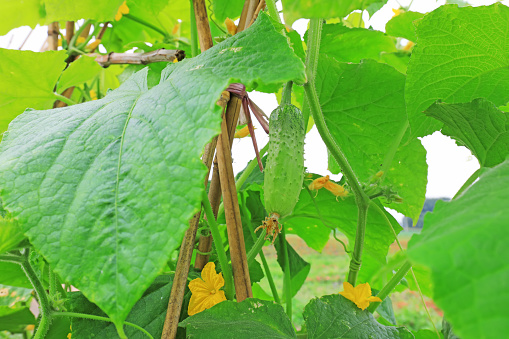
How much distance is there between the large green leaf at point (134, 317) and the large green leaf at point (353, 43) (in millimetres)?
514

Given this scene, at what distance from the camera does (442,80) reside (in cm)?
49

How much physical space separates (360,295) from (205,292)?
0.65ft

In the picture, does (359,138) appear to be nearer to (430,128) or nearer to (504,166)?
(430,128)

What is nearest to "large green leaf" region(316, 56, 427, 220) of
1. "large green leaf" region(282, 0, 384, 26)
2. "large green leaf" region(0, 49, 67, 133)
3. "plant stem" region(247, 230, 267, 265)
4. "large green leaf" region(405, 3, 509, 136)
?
"large green leaf" region(405, 3, 509, 136)

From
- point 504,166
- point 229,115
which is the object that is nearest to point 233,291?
point 229,115

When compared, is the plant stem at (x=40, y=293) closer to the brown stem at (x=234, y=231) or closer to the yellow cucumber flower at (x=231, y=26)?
the brown stem at (x=234, y=231)

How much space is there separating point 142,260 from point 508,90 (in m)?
0.52

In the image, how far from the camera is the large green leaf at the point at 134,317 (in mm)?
433

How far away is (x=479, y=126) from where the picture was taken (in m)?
0.46

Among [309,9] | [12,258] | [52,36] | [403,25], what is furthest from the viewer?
[52,36]

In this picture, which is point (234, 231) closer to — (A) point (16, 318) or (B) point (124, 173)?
(B) point (124, 173)

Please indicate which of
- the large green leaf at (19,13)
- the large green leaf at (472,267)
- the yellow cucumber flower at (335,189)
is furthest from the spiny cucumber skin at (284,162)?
the large green leaf at (19,13)

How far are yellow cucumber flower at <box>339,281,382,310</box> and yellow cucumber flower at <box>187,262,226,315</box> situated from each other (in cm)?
16

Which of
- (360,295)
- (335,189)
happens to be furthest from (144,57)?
(360,295)
